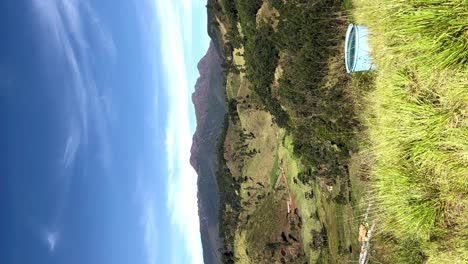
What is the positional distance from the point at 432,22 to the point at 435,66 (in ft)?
1.28

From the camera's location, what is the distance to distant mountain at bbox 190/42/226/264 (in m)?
117

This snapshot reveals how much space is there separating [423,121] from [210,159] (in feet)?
381

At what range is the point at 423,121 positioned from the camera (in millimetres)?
3875

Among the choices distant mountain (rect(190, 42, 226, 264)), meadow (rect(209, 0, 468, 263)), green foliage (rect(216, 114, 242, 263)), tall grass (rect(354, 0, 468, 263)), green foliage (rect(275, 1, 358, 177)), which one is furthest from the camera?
distant mountain (rect(190, 42, 226, 264))

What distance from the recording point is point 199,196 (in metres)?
136

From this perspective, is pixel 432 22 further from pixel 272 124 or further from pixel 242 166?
pixel 242 166

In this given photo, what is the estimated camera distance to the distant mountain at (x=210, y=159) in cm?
11727

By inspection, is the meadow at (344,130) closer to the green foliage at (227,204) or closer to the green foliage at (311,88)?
the green foliage at (311,88)

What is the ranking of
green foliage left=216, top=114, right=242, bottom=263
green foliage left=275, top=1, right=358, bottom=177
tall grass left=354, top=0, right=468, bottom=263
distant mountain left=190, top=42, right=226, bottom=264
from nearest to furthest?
tall grass left=354, top=0, right=468, bottom=263, green foliage left=275, top=1, right=358, bottom=177, green foliage left=216, top=114, right=242, bottom=263, distant mountain left=190, top=42, right=226, bottom=264

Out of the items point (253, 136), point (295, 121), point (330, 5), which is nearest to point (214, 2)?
point (253, 136)

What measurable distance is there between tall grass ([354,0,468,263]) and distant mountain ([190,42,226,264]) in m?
106

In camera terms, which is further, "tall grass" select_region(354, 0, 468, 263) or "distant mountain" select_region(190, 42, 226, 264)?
"distant mountain" select_region(190, 42, 226, 264)

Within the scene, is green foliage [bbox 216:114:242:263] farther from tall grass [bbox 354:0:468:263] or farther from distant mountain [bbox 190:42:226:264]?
tall grass [bbox 354:0:468:263]

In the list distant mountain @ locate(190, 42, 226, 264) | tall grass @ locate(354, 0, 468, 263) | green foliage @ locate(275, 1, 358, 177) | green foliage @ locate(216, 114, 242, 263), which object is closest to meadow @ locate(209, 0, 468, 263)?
tall grass @ locate(354, 0, 468, 263)
